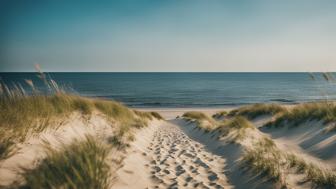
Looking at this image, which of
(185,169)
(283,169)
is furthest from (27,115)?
(283,169)

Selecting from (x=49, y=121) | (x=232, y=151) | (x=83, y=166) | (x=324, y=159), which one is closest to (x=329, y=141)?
(x=324, y=159)

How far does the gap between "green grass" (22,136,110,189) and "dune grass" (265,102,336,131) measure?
26.9 feet

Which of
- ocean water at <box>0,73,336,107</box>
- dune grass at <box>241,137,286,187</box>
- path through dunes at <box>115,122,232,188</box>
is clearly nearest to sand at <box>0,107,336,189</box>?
path through dunes at <box>115,122,232,188</box>

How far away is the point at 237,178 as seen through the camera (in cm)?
449

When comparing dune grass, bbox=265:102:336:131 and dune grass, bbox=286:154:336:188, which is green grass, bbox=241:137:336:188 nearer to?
dune grass, bbox=286:154:336:188

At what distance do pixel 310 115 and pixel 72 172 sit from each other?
9710 millimetres

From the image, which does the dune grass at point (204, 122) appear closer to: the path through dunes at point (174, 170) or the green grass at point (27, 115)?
the path through dunes at point (174, 170)

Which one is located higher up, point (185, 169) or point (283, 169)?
point (185, 169)

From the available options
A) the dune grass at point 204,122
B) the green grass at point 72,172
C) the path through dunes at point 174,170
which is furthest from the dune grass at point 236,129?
the green grass at point 72,172

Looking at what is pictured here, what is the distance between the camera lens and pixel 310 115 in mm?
9578

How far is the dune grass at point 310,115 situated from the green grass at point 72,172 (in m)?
8.19

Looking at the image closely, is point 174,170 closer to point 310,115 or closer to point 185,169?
point 185,169

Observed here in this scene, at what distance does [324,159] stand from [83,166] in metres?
5.67

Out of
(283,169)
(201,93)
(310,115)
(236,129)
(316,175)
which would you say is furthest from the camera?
(201,93)
